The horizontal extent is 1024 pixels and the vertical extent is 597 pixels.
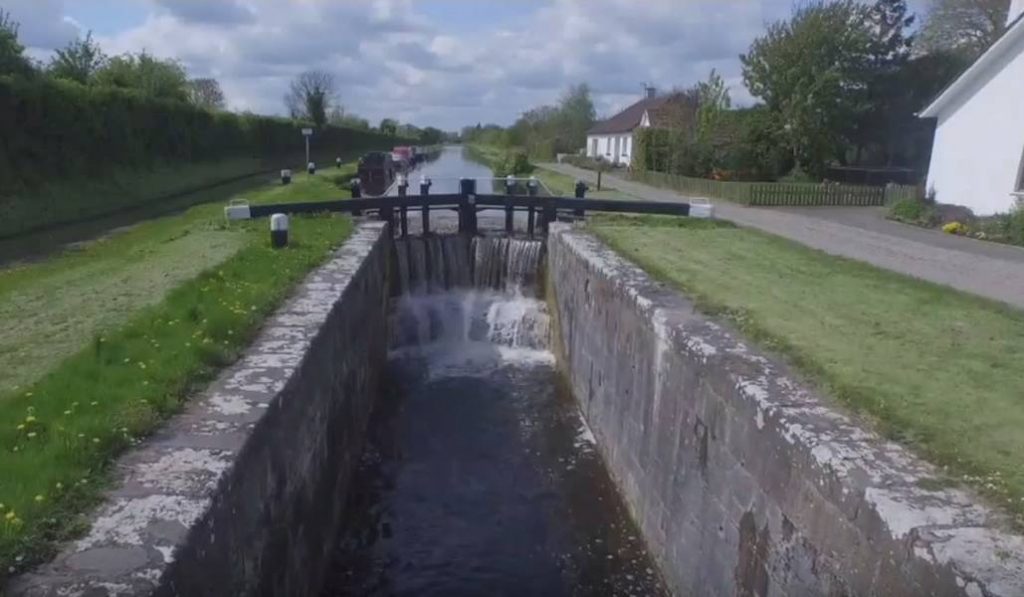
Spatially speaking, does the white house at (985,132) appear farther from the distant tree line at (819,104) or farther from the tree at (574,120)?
the tree at (574,120)

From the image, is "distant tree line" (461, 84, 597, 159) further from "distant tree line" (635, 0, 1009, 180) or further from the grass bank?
the grass bank

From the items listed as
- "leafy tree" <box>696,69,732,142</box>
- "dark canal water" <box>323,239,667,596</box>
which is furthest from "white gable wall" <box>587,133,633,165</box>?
"dark canal water" <box>323,239,667,596</box>

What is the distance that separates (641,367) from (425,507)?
2388 millimetres

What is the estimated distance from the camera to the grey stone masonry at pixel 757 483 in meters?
2.98

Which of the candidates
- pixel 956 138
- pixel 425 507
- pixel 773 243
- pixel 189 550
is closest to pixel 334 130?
pixel 956 138

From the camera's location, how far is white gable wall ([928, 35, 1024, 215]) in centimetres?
1661

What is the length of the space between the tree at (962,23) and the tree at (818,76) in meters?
10.1

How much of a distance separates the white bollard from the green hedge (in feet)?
21.8

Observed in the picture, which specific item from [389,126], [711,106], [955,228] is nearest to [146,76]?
[711,106]

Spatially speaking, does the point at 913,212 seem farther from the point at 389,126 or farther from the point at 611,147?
the point at 389,126

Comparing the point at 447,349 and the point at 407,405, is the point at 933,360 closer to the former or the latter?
the point at 407,405

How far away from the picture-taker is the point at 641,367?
6.98 m

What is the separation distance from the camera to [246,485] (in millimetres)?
3791

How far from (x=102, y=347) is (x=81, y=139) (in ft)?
50.4
